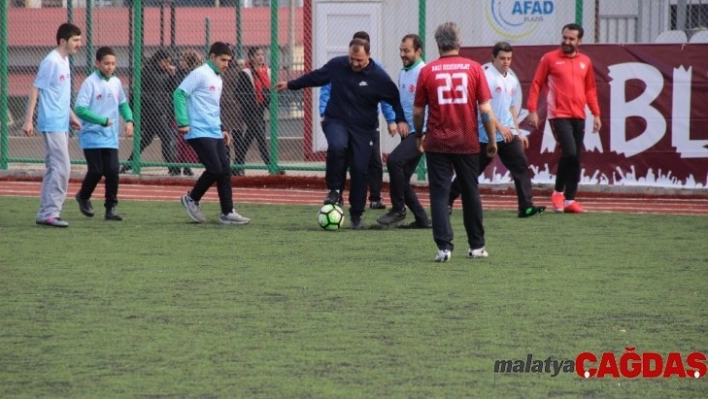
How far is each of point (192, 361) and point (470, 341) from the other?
1513 mm

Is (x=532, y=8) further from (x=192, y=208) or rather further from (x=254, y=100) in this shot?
(x=192, y=208)

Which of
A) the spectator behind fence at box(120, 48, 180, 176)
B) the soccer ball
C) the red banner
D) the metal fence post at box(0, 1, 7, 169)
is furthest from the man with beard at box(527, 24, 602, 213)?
the metal fence post at box(0, 1, 7, 169)

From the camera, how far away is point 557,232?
13.4m

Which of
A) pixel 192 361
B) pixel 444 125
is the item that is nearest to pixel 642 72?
pixel 444 125

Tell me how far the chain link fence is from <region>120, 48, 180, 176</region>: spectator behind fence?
0.02 m

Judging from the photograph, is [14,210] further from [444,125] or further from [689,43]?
[689,43]

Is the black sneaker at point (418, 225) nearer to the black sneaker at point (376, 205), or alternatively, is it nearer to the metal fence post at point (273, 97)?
the black sneaker at point (376, 205)

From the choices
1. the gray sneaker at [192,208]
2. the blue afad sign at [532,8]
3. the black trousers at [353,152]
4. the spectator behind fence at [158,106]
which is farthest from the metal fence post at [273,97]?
the black trousers at [353,152]

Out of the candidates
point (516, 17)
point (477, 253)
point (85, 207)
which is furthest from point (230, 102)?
point (477, 253)

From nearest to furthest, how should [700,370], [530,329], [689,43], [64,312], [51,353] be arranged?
[700,370] < [51,353] < [530,329] < [64,312] < [689,43]

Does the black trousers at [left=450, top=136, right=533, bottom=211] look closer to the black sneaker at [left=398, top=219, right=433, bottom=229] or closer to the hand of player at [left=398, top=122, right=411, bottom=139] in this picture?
the black sneaker at [left=398, top=219, right=433, bottom=229]

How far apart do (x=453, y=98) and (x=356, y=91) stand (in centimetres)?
277

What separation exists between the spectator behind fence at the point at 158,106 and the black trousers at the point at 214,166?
703 cm

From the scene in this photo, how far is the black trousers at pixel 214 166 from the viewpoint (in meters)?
13.7
